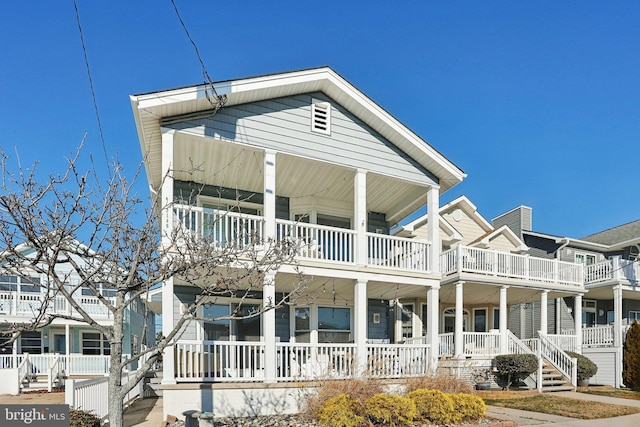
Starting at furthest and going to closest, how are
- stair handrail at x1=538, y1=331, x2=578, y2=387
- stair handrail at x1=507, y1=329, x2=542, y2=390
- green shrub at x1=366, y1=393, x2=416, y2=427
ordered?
1. stair handrail at x1=538, y1=331, x2=578, y2=387
2. stair handrail at x1=507, y1=329, x2=542, y2=390
3. green shrub at x1=366, y1=393, x2=416, y2=427

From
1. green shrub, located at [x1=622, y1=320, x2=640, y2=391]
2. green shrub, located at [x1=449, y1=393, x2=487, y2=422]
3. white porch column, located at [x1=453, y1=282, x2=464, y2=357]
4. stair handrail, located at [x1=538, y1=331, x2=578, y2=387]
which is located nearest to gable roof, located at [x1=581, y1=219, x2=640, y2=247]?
green shrub, located at [x1=622, y1=320, x2=640, y2=391]

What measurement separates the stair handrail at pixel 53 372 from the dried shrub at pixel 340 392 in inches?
510

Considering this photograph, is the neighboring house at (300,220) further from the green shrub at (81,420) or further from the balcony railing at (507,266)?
the green shrub at (81,420)

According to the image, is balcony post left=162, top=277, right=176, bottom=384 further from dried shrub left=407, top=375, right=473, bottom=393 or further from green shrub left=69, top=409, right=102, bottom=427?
dried shrub left=407, top=375, right=473, bottom=393

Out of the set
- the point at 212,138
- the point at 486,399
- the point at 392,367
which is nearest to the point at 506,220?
the point at 486,399

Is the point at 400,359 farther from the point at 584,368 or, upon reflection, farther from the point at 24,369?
the point at 24,369

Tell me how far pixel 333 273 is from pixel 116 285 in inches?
265

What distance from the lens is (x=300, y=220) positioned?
12.1 meters

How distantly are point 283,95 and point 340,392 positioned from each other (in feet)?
23.4

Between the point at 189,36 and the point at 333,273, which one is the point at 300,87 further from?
the point at 333,273

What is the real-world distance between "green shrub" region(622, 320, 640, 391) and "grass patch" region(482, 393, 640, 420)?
629cm

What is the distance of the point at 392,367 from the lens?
11469 mm

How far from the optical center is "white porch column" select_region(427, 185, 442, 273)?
12484 mm

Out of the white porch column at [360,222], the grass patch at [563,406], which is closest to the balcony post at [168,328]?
the white porch column at [360,222]
